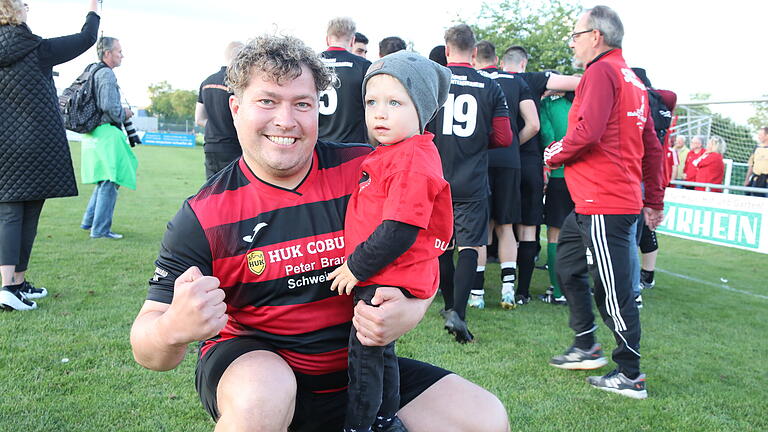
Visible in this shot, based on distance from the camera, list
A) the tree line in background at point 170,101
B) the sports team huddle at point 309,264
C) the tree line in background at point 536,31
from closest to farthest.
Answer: the sports team huddle at point 309,264, the tree line in background at point 536,31, the tree line in background at point 170,101

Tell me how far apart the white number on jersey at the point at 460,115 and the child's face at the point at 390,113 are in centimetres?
274

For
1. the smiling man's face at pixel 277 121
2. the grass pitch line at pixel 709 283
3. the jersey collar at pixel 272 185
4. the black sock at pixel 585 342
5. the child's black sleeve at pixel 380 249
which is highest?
the smiling man's face at pixel 277 121

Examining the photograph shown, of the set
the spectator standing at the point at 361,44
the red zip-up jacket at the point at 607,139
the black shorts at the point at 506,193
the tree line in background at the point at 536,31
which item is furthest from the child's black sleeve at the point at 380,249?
the tree line in background at the point at 536,31

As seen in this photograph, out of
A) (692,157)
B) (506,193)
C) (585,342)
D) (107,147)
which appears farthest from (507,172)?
(692,157)

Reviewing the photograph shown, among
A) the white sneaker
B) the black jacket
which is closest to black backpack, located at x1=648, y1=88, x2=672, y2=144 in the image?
the black jacket

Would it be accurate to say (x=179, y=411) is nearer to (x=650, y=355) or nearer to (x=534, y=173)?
(x=650, y=355)

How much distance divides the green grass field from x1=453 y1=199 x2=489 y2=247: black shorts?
73cm

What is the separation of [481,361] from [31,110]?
398 cm

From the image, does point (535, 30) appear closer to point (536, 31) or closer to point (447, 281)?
point (536, 31)

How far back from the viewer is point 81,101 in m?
7.12

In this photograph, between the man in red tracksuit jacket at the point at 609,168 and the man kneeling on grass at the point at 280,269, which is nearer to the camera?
the man kneeling on grass at the point at 280,269

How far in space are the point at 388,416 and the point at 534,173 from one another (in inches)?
182

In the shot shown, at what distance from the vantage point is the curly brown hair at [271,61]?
1.96 m

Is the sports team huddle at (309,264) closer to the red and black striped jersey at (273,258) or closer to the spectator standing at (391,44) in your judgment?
the red and black striped jersey at (273,258)
